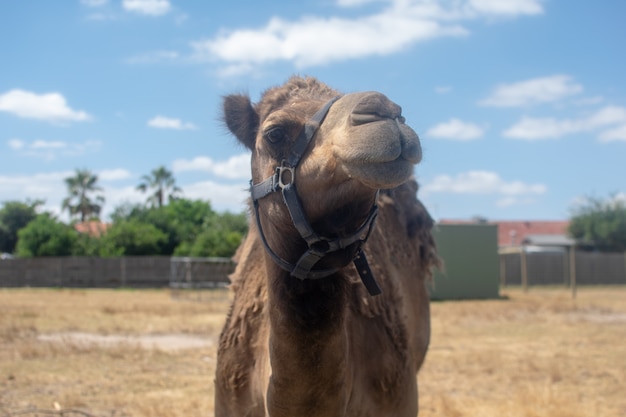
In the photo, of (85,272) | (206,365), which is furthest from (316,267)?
(85,272)

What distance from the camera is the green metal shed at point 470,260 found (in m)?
28.4

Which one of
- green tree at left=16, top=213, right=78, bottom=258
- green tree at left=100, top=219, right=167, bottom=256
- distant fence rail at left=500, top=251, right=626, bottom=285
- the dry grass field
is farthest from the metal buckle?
green tree at left=16, top=213, right=78, bottom=258

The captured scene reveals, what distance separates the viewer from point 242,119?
404cm

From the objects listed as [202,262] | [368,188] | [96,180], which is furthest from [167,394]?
[96,180]

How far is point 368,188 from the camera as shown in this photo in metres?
2.95

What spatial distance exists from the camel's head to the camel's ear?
0.23 metres

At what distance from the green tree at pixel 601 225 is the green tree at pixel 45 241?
41582 millimetres

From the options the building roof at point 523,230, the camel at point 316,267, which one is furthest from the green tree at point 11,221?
the camel at point 316,267

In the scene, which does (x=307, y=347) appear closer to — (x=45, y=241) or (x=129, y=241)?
(x=129, y=241)

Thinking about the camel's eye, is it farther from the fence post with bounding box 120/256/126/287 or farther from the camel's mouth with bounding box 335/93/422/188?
the fence post with bounding box 120/256/126/287

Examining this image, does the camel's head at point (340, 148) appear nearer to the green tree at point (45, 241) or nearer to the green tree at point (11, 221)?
the green tree at point (45, 241)

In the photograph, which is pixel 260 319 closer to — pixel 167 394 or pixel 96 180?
pixel 167 394

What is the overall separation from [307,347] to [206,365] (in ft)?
28.2

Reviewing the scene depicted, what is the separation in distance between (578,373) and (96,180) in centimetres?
7264
